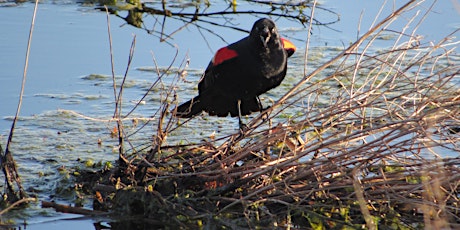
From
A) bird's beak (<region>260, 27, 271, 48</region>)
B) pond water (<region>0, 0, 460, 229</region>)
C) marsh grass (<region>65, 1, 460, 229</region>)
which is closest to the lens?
marsh grass (<region>65, 1, 460, 229</region>)

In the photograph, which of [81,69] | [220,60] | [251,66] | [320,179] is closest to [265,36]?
[251,66]

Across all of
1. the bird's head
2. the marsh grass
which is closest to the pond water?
the marsh grass

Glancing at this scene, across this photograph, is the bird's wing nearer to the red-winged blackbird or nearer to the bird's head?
the red-winged blackbird

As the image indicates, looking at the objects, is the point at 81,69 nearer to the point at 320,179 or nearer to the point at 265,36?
the point at 265,36

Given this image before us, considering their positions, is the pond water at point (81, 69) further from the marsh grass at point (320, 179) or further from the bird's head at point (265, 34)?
the bird's head at point (265, 34)

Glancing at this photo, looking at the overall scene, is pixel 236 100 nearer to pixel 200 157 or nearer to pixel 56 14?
pixel 200 157

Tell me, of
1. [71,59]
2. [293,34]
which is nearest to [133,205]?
[71,59]

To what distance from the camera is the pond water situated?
4.88 m

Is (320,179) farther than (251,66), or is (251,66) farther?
(251,66)

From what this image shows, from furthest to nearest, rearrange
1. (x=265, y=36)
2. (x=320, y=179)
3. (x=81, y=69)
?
(x=81, y=69) < (x=265, y=36) < (x=320, y=179)

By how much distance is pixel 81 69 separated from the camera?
254 inches

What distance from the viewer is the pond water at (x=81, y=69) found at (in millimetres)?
4883

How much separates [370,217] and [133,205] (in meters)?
1.18

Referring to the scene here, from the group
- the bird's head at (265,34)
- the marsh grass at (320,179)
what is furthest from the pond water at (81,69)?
the bird's head at (265,34)
